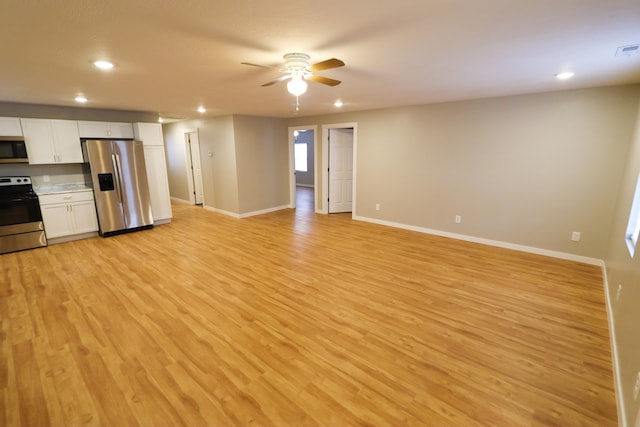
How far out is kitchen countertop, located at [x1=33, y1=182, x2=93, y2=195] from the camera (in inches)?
Result: 194

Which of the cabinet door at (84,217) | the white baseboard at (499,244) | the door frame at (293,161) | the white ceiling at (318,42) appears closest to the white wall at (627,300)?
the white baseboard at (499,244)

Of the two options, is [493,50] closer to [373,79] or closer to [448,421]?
[373,79]

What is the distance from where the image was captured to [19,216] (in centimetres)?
457

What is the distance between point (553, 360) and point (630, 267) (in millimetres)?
996

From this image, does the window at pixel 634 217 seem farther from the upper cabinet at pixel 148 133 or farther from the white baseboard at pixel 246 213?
the upper cabinet at pixel 148 133

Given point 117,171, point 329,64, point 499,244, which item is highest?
point 329,64

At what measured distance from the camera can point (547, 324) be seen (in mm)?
2721

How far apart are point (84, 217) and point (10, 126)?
173 cm

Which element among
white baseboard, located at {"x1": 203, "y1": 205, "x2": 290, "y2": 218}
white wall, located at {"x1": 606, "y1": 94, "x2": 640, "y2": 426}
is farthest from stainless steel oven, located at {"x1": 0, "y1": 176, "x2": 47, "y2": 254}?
white wall, located at {"x1": 606, "y1": 94, "x2": 640, "y2": 426}

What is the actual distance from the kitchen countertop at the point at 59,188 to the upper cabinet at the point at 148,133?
1370 mm

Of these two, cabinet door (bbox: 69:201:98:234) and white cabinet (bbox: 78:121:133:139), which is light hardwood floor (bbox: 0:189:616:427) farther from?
white cabinet (bbox: 78:121:133:139)

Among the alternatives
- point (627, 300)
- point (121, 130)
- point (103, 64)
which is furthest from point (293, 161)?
point (627, 300)

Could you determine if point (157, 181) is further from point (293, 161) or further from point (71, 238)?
point (293, 161)

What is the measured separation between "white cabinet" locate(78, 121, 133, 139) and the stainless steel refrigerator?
24 centimetres
